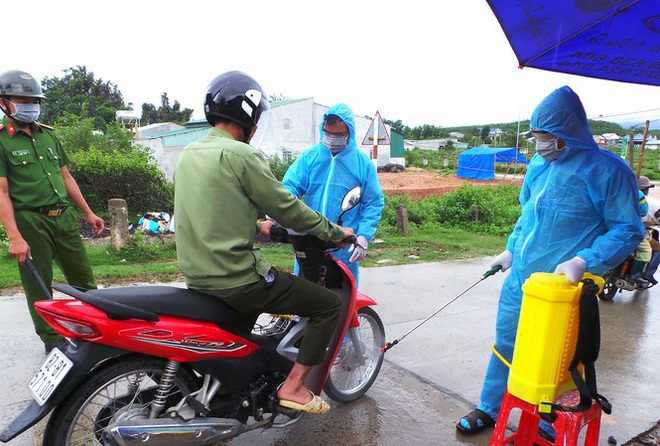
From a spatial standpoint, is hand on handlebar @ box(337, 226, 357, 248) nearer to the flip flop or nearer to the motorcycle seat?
the motorcycle seat

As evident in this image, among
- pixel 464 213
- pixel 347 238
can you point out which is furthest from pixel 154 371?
pixel 464 213

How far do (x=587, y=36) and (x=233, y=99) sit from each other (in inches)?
73.9

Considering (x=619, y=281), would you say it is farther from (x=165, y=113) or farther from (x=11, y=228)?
(x=165, y=113)

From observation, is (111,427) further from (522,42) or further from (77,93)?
(77,93)

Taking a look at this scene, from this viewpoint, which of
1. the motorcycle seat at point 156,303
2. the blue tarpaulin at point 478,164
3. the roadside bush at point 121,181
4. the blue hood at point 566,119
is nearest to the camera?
the motorcycle seat at point 156,303

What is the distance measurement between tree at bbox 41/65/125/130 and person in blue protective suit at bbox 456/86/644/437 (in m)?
40.3

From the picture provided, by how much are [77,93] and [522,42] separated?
47.5 metres

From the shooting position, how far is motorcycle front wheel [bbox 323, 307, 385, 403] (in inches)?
123

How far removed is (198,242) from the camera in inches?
84.0

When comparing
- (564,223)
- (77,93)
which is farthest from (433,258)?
(77,93)

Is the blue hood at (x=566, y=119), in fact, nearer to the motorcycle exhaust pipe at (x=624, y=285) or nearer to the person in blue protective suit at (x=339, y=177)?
the person in blue protective suit at (x=339, y=177)

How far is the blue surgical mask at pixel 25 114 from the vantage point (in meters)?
3.26

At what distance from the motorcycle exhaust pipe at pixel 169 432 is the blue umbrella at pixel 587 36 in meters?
2.29

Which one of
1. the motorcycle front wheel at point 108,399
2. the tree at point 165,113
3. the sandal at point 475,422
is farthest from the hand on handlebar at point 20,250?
the tree at point 165,113
